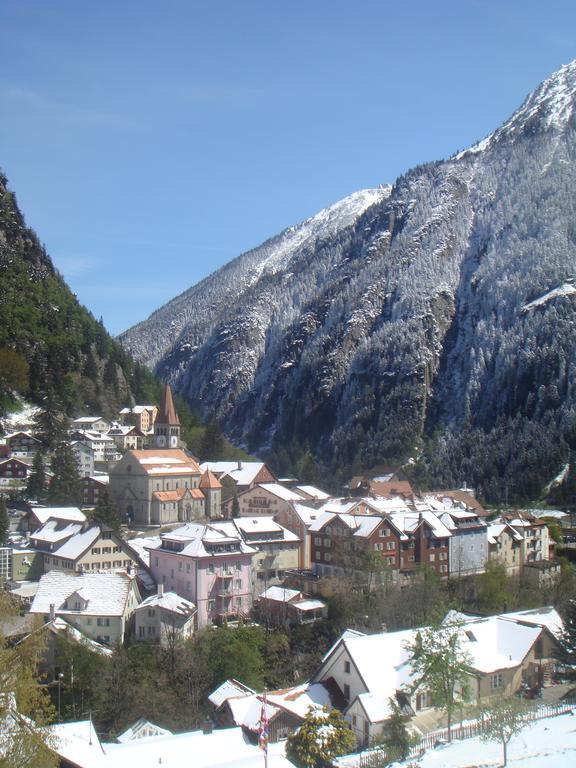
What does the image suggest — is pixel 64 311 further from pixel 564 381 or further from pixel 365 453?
pixel 564 381

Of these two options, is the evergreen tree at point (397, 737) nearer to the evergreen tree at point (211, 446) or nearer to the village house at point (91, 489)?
the village house at point (91, 489)

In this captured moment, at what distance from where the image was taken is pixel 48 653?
47.3 meters

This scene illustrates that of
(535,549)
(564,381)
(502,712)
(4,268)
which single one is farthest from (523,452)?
(502,712)

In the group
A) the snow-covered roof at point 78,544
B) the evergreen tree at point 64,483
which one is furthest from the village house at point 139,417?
the snow-covered roof at point 78,544

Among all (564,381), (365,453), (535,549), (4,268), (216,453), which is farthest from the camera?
(365,453)

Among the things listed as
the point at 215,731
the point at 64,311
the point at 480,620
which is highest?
the point at 64,311

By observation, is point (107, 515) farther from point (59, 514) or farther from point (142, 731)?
point (142, 731)

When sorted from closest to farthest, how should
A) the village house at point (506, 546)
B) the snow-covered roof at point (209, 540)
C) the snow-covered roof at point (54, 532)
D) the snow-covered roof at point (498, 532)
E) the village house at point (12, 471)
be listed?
1. the snow-covered roof at point (209, 540)
2. the snow-covered roof at point (54, 532)
3. the village house at point (506, 546)
4. the snow-covered roof at point (498, 532)
5. the village house at point (12, 471)

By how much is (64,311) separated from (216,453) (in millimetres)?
33991

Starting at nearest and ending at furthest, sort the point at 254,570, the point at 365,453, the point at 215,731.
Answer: the point at 215,731, the point at 254,570, the point at 365,453

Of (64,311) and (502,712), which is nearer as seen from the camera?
(502,712)

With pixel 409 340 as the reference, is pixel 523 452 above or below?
below

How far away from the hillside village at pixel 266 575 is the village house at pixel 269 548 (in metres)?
0.12

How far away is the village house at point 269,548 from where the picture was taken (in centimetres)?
6245
